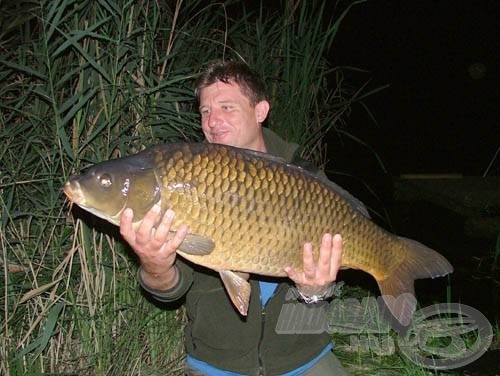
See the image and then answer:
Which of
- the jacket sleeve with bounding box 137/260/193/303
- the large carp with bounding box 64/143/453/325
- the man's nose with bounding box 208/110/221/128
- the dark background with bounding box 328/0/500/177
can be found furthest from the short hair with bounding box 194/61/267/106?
the dark background with bounding box 328/0/500/177

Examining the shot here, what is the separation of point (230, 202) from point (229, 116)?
0.54 meters

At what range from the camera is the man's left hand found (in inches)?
64.8

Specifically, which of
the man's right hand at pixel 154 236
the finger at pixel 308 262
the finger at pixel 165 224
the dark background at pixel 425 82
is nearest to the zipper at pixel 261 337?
the finger at pixel 308 262

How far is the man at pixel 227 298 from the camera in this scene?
5.66 feet

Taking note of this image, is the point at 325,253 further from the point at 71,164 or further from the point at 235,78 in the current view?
the point at 71,164

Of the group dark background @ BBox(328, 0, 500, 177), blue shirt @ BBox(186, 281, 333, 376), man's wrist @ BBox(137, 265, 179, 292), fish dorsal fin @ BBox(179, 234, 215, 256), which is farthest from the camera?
dark background @ BBox(328, 0, 500, 177)

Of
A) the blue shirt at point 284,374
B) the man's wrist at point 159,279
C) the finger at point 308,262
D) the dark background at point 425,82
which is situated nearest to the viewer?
the finger at point 308,262

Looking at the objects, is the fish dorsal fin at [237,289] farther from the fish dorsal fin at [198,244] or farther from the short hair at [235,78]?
the short hair at [235,78]

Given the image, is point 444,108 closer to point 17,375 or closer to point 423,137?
point 423,137

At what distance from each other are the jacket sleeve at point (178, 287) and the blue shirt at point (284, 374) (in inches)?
9.0

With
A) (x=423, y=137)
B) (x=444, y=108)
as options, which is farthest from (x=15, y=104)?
(x=444, y=108)

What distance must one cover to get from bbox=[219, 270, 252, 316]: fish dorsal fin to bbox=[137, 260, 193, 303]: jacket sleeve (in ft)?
0.62

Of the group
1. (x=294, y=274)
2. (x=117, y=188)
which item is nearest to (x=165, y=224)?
(x=117, y=188)

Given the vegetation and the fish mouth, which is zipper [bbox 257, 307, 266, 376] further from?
the fish mouth
